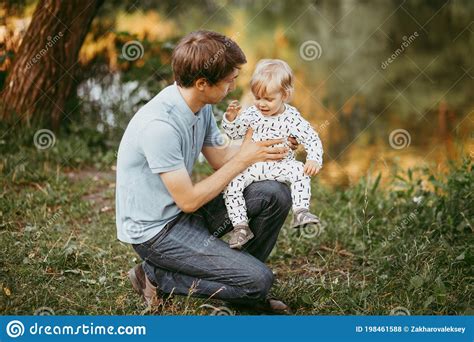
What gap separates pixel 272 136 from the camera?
2916 mm

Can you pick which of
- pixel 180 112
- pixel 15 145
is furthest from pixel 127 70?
pixel 180 112

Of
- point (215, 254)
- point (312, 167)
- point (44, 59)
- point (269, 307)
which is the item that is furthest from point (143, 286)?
point (44, 59)

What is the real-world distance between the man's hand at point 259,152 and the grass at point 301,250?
0.64m

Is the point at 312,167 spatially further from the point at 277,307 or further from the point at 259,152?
the point at 277,307

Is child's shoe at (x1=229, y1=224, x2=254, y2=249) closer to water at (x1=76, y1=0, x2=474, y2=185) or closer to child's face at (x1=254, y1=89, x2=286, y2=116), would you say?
child's face at (x1=254, y1=89, x2=286, y2=116)

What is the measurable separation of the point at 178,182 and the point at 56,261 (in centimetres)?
106

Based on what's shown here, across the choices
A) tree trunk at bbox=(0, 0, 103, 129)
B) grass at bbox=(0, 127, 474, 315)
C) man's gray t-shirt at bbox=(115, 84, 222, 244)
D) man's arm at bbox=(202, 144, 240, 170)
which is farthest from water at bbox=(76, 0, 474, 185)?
man's gray t-shirt at bbox=(115, 84, 222, 244)

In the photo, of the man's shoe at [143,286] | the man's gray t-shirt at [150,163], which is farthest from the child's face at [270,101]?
the man's shoe at [143,286]

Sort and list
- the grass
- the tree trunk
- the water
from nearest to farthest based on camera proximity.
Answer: the grass, the tree trunk, the water

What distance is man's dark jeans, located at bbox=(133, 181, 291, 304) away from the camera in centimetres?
269

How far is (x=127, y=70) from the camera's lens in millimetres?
6039

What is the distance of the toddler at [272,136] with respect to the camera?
275 cm

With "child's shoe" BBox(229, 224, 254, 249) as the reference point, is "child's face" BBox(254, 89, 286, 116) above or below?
above

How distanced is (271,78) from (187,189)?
0.57 metres
